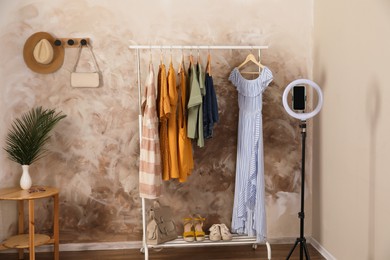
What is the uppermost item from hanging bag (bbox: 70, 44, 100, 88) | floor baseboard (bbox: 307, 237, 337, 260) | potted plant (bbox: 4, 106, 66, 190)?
hanging bag (bbox: 70, 44, 100, 88)

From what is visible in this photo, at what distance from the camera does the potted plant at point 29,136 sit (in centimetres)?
414

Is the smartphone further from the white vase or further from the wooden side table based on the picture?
the white vase

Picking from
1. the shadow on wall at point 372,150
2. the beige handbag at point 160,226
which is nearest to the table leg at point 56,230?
the beige handbag at point 160,226

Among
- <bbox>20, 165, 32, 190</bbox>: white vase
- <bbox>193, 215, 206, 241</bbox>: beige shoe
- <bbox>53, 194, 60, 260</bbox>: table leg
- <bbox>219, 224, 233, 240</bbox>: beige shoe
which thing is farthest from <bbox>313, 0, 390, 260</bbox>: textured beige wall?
<bbox>20, 165, 32, 190</bbox>: white vase

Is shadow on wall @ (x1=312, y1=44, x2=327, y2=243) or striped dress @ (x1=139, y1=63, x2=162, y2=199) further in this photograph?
shadow on wall @ (x1=312, y1=44, x2=327, y2=243)

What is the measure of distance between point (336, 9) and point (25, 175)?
2.91 m

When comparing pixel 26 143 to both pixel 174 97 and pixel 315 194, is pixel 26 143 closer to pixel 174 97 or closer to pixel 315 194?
pixel 174 97

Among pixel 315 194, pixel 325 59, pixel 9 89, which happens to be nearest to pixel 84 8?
pixel 9 89

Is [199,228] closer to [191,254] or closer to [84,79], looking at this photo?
[191,254]

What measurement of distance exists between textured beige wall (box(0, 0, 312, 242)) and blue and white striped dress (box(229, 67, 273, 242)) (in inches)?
13.5

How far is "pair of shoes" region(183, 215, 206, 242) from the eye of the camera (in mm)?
4207

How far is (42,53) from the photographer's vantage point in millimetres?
4328

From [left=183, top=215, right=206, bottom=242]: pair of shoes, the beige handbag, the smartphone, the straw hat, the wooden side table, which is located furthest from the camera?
the straw hat

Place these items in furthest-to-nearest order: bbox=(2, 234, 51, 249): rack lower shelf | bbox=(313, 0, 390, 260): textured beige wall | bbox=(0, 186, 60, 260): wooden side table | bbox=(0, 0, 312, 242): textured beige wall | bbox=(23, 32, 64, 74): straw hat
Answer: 1. bbox=(0, 0, 312, 242): textured beige wall
2. bbox=(23, 32, 64, 74): straw hat
3. bbox=(2, 234, 51, 249): rack lower shelf
4. bbox=(0, 186, 60, 260): wooden side table
5. bbox=(313, 0, 390, 260): textured beige wall
